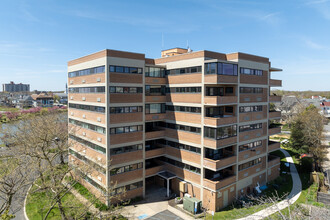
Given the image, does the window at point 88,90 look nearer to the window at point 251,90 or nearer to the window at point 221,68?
the window at point 221,68

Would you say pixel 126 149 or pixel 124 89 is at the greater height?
pixel 124 89

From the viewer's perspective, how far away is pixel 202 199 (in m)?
28.0

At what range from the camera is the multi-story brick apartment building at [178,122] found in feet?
89.0

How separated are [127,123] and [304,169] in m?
34.3

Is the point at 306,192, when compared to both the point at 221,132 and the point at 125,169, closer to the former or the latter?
the point at 221,132

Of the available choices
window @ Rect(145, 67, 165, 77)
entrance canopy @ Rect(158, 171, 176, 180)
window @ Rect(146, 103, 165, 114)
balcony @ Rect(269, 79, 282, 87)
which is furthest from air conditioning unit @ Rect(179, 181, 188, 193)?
balcony @ Rect(269, 79, 282, 87)

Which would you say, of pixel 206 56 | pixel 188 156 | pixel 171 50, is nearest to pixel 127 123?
pixel 188 156

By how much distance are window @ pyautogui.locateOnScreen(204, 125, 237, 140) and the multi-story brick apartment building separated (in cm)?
12

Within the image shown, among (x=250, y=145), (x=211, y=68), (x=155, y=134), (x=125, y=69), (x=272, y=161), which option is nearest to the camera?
(x=211, y=68)

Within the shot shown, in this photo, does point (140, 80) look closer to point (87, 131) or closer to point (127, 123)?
point (127, 123)

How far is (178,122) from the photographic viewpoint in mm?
31000

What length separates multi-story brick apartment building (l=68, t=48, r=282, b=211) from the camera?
2712cm

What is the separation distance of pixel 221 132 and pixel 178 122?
648 cm

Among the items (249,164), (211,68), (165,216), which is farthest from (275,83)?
(165,216)
